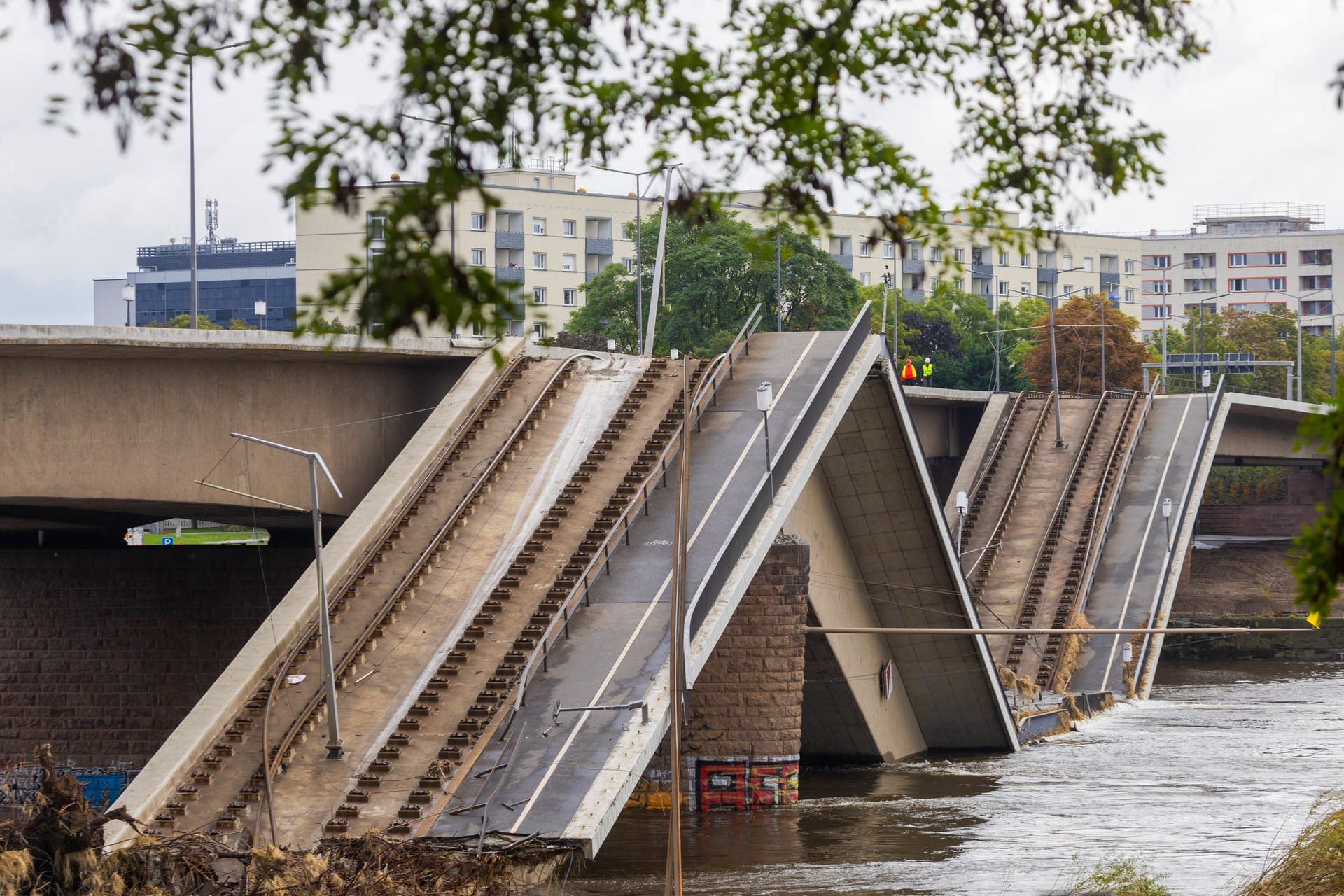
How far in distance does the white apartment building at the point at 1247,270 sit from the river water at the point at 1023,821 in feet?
342

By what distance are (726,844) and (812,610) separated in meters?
8.60

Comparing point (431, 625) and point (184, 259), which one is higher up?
point (184, 259)

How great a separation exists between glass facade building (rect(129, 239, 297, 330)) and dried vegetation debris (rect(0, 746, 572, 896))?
364 feet

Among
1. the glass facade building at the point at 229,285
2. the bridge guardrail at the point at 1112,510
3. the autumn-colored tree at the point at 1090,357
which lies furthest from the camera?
the glass facade building at the point at 229,285

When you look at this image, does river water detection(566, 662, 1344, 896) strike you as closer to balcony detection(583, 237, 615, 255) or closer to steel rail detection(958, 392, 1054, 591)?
steel rail detection(958, 392, 1054, 591)

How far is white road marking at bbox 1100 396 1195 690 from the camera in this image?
2015 inches

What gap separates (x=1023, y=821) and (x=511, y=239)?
8079 cm

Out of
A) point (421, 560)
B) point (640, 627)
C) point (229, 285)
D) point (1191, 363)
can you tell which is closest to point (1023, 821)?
point (640, 627)

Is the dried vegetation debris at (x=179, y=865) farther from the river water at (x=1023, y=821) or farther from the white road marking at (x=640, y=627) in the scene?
the river water at (x=1023, y=821)

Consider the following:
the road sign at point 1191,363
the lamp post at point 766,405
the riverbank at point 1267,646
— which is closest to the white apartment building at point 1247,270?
the road sign at point 1191,363

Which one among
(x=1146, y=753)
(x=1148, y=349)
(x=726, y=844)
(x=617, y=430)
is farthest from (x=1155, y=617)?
(x=1148, y=349)

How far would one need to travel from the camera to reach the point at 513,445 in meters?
34.6

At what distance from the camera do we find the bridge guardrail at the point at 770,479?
27.8 m

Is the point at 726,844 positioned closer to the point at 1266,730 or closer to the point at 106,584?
the point at 106,584
